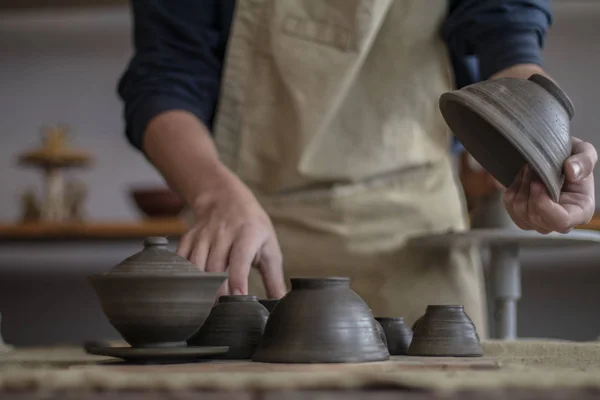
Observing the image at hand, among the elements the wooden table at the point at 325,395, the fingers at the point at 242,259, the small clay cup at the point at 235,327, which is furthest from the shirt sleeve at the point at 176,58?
the wooden table at the point at 325,395

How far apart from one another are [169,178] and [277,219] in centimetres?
25

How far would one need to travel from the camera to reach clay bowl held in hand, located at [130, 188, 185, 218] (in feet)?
10.4

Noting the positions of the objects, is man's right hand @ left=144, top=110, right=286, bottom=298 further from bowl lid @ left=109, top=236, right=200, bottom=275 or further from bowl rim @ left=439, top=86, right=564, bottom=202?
bowl rim @ left=439, top=86, right=564, bottom=202

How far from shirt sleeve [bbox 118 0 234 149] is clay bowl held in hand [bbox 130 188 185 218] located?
1.55 meters

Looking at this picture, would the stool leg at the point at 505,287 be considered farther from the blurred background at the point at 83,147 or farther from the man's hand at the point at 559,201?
the blurred background at the point at 83,147

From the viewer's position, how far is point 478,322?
1.55 m

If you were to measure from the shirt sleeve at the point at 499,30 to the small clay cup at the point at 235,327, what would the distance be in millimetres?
669

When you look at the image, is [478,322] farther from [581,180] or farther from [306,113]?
[581,180]

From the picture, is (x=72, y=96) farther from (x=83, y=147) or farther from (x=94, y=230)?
(x=94, y=230)

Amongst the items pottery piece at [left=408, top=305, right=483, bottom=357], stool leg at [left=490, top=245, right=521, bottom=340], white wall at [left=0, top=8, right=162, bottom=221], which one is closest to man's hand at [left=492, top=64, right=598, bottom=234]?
pottery piece at [left=408, top=305, right=483, bottom=357]

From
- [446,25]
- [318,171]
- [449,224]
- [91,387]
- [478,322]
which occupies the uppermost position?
[446,25]

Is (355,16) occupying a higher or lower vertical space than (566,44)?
higher

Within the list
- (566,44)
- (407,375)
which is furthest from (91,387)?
(566,44)

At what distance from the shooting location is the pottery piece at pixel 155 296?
828mm
